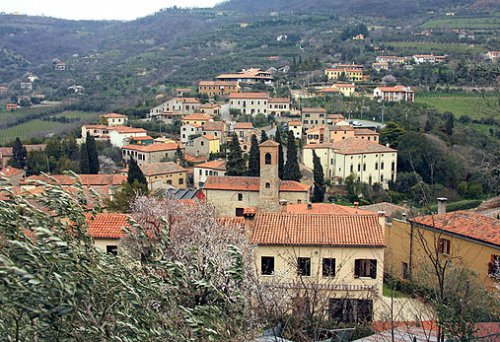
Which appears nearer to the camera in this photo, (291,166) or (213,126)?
(291,166)

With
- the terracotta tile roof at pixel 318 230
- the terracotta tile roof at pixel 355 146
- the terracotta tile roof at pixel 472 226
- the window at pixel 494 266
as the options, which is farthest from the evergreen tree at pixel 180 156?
the window at pixel 494 266

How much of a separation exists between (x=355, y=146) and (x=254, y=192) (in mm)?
16402

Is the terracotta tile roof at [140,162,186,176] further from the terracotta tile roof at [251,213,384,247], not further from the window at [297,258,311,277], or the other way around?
the window at [297,258,311,277]

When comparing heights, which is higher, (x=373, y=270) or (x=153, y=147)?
(x=373, y=270)

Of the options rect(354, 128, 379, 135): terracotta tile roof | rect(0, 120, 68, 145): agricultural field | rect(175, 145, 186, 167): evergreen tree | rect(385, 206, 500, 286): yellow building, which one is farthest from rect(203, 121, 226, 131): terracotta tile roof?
rect(385, 206, 500, 286): yellow building

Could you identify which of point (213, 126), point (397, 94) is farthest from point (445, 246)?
point (397, 94)

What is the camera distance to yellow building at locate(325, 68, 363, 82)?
77125mm

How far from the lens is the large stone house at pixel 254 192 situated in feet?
83.1

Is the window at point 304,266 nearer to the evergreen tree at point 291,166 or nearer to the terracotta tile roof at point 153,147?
the evergreen tree at point 291,166

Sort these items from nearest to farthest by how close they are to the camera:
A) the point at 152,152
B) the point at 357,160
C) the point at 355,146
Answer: the point at 357,160
the point at 355,146
the point at 152,152

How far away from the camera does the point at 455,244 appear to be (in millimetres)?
15508

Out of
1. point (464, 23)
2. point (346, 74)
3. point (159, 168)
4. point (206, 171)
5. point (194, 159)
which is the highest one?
point (464, 23)

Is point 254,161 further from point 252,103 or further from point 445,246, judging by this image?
point 252,103

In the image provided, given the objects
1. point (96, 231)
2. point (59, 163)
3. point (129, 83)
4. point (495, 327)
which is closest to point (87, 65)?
point (129, 83)
